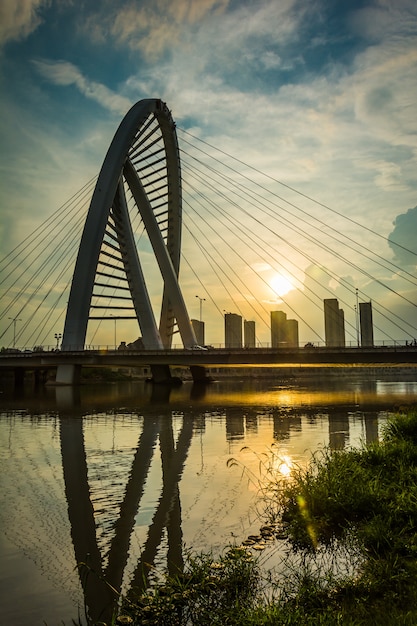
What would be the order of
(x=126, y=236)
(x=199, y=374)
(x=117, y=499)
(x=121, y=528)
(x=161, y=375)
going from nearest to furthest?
(x=121, y=528)
(x=117, y=499)
(x=126, y=236)
(x=161, y=375)
(x=199, y=374)

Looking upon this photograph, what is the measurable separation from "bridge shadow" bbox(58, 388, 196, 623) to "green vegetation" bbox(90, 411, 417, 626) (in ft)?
1.50

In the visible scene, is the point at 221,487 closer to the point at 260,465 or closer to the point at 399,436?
the point at 260,465

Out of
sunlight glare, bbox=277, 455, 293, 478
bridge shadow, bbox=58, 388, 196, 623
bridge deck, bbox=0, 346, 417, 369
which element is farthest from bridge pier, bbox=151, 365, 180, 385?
sunlight glare, bbox=277, 455, 293, 478

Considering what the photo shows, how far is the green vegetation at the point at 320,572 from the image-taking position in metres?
5.32

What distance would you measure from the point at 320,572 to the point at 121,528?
12.3 ft

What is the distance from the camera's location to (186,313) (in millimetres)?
58906

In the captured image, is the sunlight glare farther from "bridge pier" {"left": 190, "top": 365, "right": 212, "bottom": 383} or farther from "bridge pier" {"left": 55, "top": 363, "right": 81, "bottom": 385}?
"bridge pier" {"left": 190, "top": 365, "right": 212, "bottom": 383}

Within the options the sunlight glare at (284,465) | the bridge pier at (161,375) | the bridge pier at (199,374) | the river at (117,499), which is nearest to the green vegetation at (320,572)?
the river at (117,499)

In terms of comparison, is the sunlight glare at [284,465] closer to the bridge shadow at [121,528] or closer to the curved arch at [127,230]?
the bridge shadow at [121,528]

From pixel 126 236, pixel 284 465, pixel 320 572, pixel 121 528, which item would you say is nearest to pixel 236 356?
pixel 126 236

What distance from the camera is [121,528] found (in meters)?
8.91

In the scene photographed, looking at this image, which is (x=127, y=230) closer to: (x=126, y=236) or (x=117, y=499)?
(x=126, y=236)

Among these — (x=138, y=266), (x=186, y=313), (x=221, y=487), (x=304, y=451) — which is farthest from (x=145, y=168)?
(x=221, y=487)

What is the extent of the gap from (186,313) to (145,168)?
16886 mm
